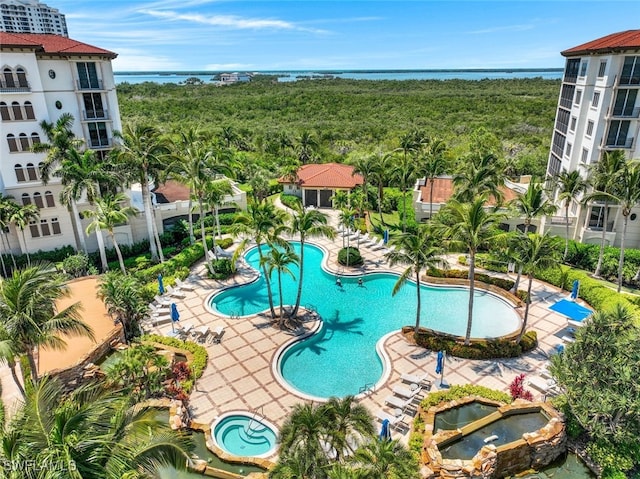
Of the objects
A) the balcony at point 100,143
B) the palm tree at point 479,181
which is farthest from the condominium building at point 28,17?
the palm tree at point 479,181

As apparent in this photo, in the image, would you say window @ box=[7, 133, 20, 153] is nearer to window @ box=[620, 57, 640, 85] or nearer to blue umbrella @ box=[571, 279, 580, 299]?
blue umbrella @ box=[571, 279, 580, 299]

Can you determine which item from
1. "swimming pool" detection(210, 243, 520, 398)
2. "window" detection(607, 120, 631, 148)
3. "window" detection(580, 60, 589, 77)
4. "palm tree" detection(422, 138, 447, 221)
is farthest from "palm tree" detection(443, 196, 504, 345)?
"window" detection(580, 60, 589, 77)

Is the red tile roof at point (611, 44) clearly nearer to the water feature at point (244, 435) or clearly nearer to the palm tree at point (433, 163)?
the palm tree at point (433, 163)

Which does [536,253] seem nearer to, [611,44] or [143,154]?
[611,44]

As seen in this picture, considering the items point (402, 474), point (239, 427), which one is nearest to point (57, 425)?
point (402, 474)

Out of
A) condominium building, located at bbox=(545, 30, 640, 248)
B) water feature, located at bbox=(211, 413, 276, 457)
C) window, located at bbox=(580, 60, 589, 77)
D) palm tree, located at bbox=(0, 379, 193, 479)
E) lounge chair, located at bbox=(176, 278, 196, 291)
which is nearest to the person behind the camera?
palm tree, located at bbox=(0, 379, 193, 479)

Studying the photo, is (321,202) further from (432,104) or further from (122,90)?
(122,90)
